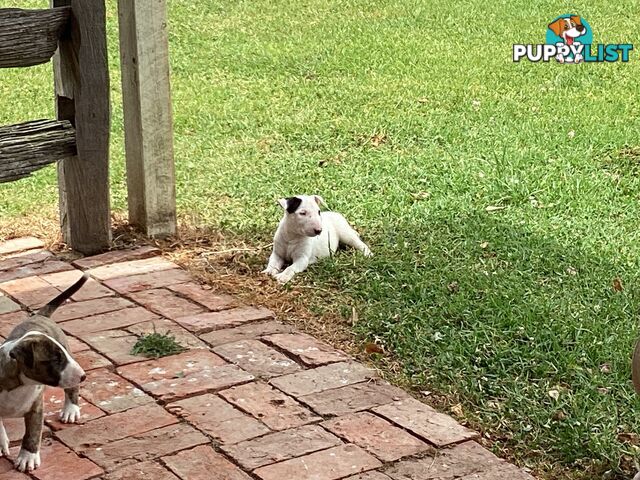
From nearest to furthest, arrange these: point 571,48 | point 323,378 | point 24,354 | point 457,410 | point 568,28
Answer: point 24,354 → point 457,410 → point 323,378 → point 571,48 → point 568,28

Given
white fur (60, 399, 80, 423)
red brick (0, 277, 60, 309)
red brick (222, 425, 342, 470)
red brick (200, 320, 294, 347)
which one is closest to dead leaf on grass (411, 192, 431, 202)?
red brick (200, 320, 294, 347)

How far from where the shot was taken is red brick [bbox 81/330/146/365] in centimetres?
445

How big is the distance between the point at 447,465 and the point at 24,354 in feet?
4.81

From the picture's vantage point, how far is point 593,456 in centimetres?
362

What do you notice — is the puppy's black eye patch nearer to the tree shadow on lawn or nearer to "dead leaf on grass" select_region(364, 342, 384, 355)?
the tree shadow on lawn

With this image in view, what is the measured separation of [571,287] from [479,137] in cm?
270

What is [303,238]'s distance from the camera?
5367 mm

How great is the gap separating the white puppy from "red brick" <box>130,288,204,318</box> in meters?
0.51

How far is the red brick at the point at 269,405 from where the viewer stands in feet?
12.9

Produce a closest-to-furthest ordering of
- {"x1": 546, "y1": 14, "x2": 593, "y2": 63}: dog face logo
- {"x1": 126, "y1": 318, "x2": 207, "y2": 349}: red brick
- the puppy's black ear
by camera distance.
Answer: the puppy's black ear → {"x1": 126, "y1": 318, "x2": 207, "y2": 349}: red brick → {"x1": 546, "y1": 14, "x2": 593, "y2": 63}: dog face logo

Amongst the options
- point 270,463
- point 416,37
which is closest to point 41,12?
point 270,463

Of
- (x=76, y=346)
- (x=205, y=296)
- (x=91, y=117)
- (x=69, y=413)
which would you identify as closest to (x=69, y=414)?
(x=69, y=413)

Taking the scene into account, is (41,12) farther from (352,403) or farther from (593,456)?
(593,456)

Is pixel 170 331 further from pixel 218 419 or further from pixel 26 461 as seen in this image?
pixel 26 461
